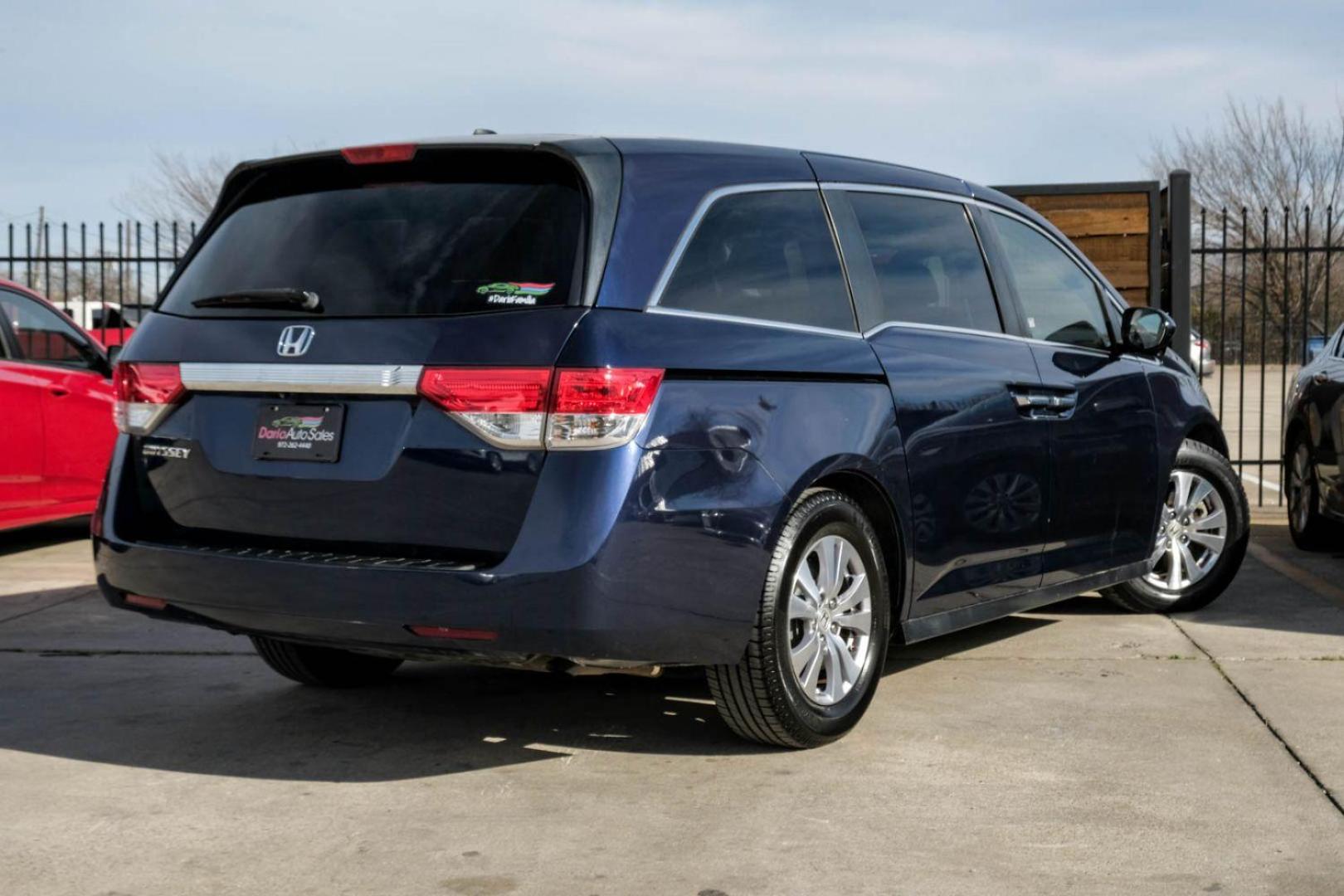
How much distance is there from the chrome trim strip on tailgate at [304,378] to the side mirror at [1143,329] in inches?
134

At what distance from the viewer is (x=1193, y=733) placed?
5.02 metres

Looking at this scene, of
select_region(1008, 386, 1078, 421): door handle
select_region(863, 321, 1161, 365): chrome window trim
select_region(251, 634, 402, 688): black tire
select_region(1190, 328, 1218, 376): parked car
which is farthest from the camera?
select_region(1190, 328, 1218, 376): parked car

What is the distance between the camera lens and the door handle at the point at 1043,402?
5660 mm

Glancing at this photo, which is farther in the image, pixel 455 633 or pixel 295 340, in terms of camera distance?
pixel 295 340

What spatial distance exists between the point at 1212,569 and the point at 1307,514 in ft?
8.28

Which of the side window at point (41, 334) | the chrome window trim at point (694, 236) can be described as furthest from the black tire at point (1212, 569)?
the side window at point (41, 334)

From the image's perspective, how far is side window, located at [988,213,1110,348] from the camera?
6.02 metres

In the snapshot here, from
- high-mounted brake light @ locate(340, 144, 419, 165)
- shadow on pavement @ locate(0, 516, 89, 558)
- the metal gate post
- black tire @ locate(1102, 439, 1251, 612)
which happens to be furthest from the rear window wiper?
the metal gate post

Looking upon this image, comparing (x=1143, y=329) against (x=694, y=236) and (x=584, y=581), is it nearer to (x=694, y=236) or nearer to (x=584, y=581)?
(x=694, y=236)

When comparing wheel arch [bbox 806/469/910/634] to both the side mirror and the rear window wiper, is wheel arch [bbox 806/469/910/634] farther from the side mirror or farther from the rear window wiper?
the side mirror

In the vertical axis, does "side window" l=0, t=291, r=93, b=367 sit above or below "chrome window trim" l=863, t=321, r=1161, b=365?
below

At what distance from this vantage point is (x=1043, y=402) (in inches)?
228

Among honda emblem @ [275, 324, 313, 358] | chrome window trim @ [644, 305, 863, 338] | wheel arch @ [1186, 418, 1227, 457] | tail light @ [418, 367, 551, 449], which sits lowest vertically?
wheel arch @ [1186, 418, 1227, 457]

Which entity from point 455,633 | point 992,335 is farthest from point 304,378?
point 992,335
